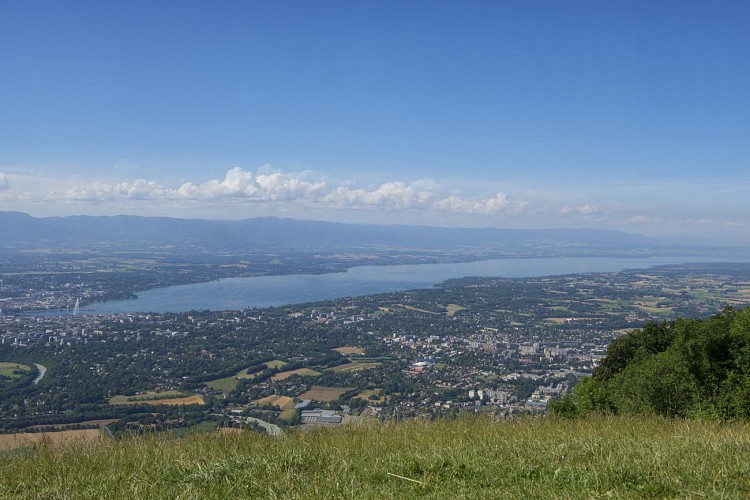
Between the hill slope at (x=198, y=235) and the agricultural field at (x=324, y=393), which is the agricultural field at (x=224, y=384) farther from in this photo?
the hill slope at (x=198, y=235)

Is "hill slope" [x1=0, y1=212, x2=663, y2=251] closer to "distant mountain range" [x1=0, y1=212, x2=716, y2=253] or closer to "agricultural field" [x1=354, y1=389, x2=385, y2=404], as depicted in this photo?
"distant mountain range" [x1=0, y1=212, x2=716, y2=253]

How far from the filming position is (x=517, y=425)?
561cm

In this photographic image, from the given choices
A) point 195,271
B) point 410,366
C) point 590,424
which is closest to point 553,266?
point 195,271

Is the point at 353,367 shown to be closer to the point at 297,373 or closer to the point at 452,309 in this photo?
the point at 297,373

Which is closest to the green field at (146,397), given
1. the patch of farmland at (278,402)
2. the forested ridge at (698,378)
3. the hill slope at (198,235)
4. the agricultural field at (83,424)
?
the agricultural field at (83,424)

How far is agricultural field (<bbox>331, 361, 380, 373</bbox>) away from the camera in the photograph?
87.9 ft

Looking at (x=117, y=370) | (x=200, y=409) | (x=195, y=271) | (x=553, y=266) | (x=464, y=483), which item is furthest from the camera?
(x=553, y=266)

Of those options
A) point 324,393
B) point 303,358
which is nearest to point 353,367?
point 303,358

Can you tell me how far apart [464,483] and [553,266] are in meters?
113

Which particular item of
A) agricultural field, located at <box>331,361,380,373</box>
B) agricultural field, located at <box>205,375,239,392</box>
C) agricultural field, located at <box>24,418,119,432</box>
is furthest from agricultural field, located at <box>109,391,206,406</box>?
agricultural field, located at <box>331,361,380,373</box>

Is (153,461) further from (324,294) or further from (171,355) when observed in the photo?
(324,294)

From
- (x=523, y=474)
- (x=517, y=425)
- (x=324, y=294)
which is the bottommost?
(x=324, y=294)

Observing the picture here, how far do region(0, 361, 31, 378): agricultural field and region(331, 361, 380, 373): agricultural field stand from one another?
14.1 meters

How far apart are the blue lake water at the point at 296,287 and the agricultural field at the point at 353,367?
24.9 meters
